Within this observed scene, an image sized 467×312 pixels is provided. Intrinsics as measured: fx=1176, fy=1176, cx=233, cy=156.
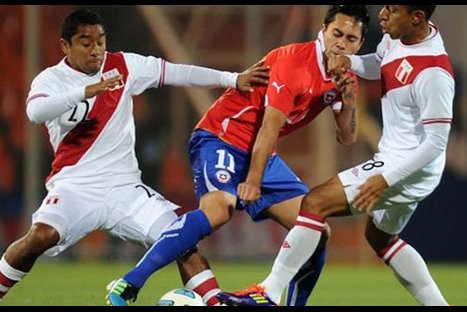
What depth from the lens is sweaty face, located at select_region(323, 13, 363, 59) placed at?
23.6ft

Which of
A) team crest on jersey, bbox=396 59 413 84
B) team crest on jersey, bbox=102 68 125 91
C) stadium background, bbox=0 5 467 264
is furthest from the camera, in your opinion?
stadium background, bbox=0 5 467 264

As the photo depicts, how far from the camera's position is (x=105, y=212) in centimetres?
743

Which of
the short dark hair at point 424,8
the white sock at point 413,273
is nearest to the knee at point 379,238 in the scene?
the white sock at point 413,273

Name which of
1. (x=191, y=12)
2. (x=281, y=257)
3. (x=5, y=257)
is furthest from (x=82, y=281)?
(x=191, y=12)

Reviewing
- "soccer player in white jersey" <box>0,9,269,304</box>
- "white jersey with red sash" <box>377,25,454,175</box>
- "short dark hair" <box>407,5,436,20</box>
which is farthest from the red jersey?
"short dark hair" <box>407,5,436,20</box>

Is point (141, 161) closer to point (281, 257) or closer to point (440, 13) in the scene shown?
point (440, 13)

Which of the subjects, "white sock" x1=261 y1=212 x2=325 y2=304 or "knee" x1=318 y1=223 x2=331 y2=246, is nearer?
"white sock" x1=261 y1=212 x2=325 y2=304

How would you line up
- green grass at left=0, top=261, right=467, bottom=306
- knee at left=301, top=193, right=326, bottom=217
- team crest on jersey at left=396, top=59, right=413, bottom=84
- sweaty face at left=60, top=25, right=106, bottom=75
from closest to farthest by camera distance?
knee at left=301, top=193, right=326, bottom=217 < team crest on jersey at left=396, top=59, right=413, bottom=84 < sweaty face at left=60, top=25, right=106, bottom=75 < green grass at left=0, top=261, right=467, bottom=306

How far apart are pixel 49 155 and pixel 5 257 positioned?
9.63 metres

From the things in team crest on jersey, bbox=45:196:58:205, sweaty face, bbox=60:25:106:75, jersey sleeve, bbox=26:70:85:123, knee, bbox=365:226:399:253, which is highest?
sweaty face, bbox=60:25:106:75

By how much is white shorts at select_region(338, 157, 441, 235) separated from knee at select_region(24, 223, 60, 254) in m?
1.79

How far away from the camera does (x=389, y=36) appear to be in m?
7.42

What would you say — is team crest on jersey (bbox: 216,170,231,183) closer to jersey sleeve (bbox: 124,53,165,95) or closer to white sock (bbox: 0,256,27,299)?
jersey sleeve (bbox: 124,53,165,95)

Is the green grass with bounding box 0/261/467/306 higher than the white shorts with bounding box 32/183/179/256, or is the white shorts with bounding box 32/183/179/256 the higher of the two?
the white shorts with bounding box 32/183/179/256
